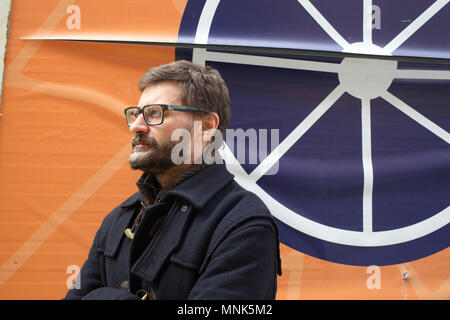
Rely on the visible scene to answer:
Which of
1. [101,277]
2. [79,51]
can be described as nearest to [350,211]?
[101,277]

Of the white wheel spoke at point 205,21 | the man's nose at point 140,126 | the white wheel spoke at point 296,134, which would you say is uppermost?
the white wheel spoke at point 205,21

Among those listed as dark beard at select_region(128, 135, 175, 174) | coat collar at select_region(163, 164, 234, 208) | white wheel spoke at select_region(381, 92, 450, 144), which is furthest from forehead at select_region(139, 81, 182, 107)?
white wheel spoke at select_region(381, 92, 450, 144)

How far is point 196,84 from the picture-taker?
109cm

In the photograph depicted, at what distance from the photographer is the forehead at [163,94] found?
106cm

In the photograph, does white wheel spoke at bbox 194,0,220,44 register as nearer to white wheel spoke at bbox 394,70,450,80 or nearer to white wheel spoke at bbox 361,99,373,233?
white wheel spoke at bbox 361,99,373,233

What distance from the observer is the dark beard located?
102cm

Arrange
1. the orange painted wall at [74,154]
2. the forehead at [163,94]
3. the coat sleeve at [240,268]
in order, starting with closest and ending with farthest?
the coat sleeve at [240,268]
the forehead at [163,94]
the orange painted wall at [74,154]

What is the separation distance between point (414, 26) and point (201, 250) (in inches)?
72.0

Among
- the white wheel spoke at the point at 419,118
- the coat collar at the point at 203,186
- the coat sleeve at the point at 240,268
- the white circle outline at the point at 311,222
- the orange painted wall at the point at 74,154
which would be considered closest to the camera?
the coat sleeve at the point at 240,268

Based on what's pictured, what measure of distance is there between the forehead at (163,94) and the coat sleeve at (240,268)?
16.8 inches

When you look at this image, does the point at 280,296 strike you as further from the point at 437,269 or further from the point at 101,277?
the point at 101,277

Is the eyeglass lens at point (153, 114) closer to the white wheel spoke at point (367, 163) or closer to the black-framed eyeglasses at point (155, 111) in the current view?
the black-framed eyeglasses at point (155, 111)

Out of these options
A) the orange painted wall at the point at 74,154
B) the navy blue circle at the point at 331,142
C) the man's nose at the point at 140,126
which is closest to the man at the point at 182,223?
the man's nose at the point at 140,126

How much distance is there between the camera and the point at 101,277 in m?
1.12
